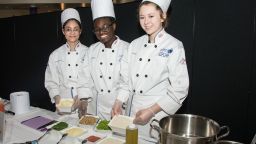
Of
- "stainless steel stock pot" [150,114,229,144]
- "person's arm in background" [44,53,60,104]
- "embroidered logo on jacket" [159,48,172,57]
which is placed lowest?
"stainless steel stock pot" [150,114,229,144]

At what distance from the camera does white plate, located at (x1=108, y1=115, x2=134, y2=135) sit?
5.14ft

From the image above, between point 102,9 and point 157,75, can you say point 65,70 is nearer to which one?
point 102,9

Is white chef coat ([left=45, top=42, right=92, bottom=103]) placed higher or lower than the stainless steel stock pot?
higher

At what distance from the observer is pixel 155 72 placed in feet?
6.10

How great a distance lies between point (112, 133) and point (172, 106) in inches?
18.8

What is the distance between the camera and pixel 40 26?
3461 mm

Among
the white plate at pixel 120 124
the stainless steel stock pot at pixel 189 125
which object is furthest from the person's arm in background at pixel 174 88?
the stainless steel stock pot at pixel 189 125

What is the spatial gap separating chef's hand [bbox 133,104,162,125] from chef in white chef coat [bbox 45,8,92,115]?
86 centimetres

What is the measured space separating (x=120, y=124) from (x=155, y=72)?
0.48 m

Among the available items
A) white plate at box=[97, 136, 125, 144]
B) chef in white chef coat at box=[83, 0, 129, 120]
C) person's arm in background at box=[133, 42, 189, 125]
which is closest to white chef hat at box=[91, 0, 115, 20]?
chef in white chef coat at box=[83, 0, 129, 120]

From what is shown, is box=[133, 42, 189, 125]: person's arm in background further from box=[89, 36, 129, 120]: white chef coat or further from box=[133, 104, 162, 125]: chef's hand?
box=[89, 36, 129, 120]: white chef coat

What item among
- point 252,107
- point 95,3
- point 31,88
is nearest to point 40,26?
point 31,88

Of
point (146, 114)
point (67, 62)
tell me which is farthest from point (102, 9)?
point (146, 114)

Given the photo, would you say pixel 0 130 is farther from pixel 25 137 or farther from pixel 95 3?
pixel 95 3
